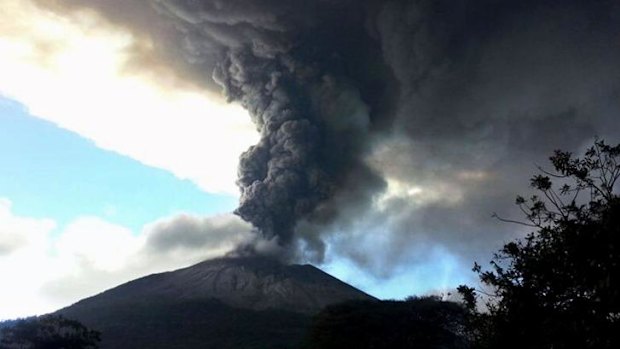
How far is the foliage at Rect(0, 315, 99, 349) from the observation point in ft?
232

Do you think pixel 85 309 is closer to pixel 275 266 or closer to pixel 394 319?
Answer: pixel 275 266

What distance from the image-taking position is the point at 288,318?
125375 mm

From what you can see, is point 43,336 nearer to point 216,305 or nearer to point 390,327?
point 390,327

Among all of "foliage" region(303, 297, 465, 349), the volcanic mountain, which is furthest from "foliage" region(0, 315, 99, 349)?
"foliage" region(303, 297, 465, 349)

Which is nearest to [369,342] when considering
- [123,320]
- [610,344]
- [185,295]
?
[610,344]

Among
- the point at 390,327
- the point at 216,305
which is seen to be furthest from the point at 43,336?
the point at 216,305

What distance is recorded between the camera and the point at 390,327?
69188mm

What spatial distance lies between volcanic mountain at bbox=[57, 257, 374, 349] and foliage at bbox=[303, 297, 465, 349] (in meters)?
32.9

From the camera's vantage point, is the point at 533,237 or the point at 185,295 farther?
the point at 185,295

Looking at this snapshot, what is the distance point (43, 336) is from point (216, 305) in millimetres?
66564

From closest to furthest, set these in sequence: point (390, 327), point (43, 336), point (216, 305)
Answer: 1. point (390, 327)
2. point (43, 336)
3. point (216, 305)

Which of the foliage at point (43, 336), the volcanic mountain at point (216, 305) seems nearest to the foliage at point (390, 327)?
the foliage at point (43, 336)

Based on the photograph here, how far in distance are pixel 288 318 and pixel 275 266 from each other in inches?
1237

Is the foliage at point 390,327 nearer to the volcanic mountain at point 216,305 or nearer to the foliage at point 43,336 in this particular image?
the foliage at point 43,336
